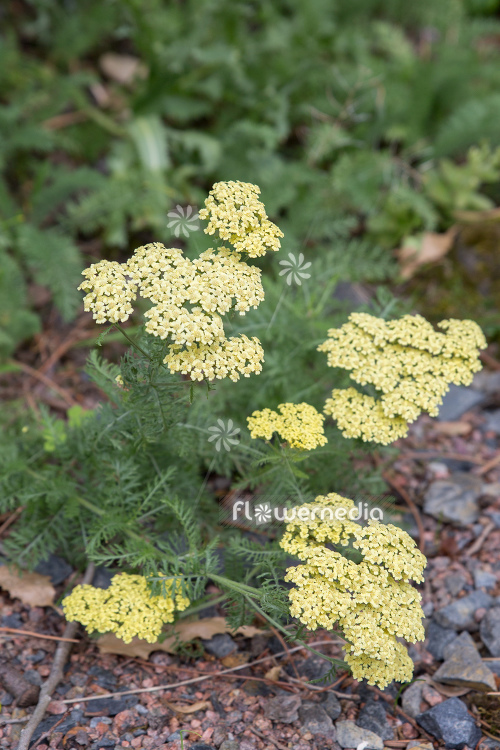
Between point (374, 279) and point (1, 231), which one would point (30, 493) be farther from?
point (374, 279)

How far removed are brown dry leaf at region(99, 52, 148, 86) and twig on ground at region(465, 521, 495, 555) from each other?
4.09 m

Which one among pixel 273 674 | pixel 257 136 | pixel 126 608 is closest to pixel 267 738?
pixel 273 674

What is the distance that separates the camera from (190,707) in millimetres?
2129

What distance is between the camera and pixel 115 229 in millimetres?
3988

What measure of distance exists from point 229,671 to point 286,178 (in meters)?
2.82

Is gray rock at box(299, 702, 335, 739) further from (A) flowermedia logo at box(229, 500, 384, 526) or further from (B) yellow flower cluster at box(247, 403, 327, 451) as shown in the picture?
(B) yellow flower cluster at box(247, 403, 327, 451)

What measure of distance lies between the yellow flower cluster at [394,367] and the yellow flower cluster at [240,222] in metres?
0.49

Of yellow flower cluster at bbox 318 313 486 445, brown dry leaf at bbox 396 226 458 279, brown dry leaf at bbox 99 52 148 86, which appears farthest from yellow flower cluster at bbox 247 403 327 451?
brown dry leaf at bbox 99 52 148 86

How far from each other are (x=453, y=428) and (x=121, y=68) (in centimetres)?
376

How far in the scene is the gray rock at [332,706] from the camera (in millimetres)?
2121

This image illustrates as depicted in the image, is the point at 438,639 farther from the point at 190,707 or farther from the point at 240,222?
the point at 240,222

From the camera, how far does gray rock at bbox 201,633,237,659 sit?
2.36m

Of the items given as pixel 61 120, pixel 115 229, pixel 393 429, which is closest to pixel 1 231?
pixel 115 229

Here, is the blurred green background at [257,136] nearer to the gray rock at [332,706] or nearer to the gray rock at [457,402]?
the gray rock at [457,402]
